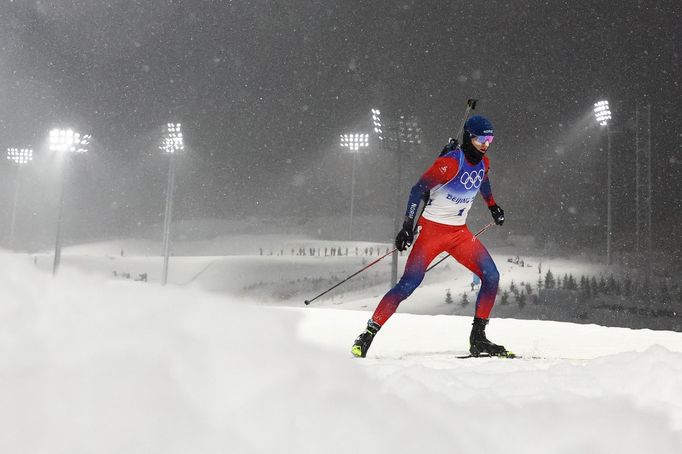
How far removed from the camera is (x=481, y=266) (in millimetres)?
5098

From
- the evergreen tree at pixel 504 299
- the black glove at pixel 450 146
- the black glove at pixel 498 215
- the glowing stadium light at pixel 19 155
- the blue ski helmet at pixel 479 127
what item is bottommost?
the evergreen tree at pixel 504 299

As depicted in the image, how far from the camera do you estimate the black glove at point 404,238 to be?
4.72 meters

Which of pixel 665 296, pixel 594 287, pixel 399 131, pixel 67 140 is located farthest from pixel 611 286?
pixel 67 140

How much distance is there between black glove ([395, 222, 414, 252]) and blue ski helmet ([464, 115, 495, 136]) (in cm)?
106

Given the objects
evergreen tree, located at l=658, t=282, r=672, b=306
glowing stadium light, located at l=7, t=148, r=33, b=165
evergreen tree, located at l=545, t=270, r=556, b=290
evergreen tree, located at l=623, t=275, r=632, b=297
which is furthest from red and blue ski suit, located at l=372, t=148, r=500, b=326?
glowing stadium light, located at l=7, t=148, r=33, b=165

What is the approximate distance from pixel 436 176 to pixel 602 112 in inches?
1106

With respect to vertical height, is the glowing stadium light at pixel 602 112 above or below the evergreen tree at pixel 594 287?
above

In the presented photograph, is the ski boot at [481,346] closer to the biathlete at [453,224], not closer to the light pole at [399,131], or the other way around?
the biathlete at [453,224]

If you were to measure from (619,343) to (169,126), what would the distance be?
89.6 ft

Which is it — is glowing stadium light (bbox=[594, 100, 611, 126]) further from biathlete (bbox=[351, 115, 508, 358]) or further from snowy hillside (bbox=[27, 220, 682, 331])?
biathlete (bbox=[351, 115, 508, 358])

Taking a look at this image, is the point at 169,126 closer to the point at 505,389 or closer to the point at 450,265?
the point at 450,265

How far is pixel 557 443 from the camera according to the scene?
1767 mm

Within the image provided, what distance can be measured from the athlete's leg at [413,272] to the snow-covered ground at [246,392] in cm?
144

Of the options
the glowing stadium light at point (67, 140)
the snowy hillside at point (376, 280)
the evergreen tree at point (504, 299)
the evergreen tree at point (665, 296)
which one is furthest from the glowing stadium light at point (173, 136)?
the evergreen tree at point (665, 296)
